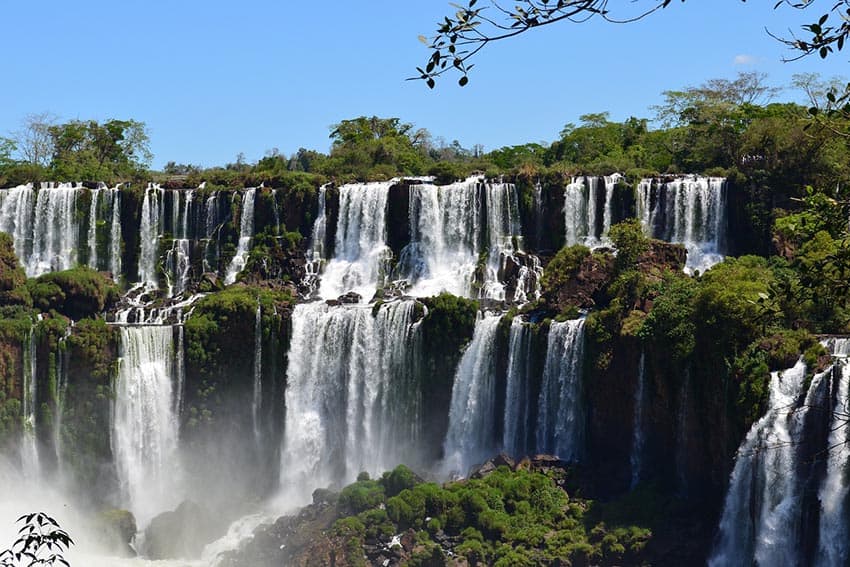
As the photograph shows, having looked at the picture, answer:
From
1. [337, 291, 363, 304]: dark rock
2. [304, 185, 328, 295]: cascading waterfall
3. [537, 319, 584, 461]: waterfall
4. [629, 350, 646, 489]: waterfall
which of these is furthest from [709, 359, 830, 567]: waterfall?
[304, 185, 328, 295]: cascading waterfall

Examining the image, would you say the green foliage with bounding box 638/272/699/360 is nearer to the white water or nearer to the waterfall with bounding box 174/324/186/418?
the white water

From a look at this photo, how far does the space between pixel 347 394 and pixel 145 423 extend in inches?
263

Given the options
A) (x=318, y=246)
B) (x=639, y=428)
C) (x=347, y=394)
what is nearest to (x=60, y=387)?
(x=347, y=394)

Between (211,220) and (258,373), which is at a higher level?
(211,220)

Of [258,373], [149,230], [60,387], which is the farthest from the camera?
[149,230]

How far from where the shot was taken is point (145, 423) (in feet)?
135

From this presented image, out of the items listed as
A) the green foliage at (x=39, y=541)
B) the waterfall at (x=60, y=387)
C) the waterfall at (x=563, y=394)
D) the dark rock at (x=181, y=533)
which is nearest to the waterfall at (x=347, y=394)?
the dark rock at (x=181, y=533)

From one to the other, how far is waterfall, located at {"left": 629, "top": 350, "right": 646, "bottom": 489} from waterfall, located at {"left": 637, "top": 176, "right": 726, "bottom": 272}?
31.9 feet

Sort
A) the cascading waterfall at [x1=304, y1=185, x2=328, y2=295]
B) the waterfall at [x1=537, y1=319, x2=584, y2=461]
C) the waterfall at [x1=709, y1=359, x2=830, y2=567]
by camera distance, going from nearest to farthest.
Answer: the waterfall at [x1=709, y1=359, x2=830, y2=567] < the waterfall at [x1=537, y1=319, x2=584, y2=461] < the cascading waterfall at [x1=304, y1=185, x2=328, y2=295]

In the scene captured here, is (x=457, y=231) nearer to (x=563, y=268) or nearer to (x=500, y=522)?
(x=563, y=268)

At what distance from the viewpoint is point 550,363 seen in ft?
120

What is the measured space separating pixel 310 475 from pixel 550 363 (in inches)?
378

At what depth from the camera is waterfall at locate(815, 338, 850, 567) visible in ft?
87.8

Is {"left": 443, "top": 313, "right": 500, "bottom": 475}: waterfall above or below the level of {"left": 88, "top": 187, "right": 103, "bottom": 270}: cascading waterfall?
below
